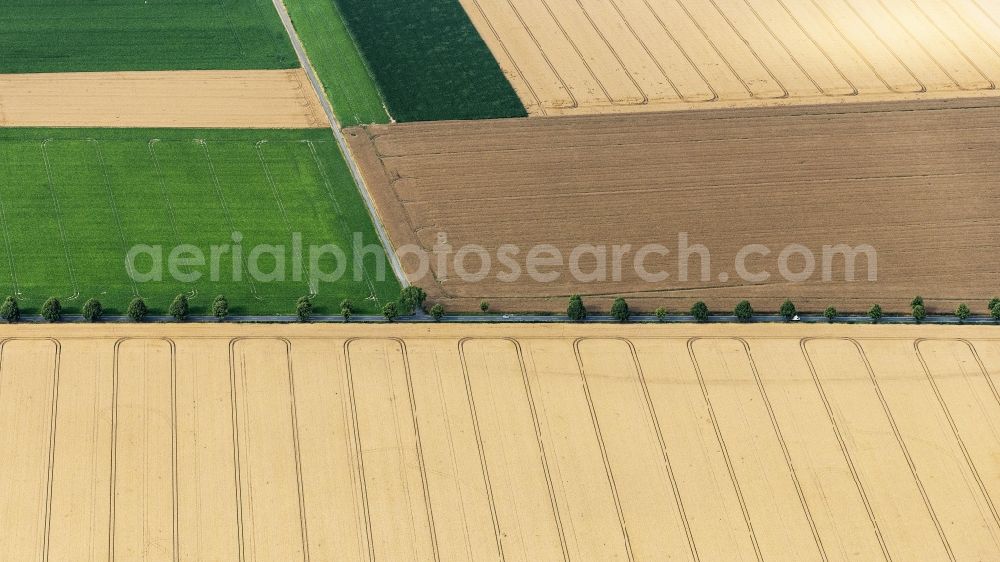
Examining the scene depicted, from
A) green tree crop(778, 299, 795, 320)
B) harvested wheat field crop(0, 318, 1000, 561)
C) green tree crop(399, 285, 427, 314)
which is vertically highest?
green tree crop(399, 285, 427, 314)

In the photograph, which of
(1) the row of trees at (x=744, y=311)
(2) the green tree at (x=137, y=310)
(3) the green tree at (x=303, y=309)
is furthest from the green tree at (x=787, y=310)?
(2) the green tree at (x=137, y=310)

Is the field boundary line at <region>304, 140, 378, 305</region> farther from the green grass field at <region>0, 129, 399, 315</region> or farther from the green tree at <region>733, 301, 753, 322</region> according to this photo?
the green tree at <region>733, 301, 753, 322</region>

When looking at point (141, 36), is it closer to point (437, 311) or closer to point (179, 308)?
point (179, 308)

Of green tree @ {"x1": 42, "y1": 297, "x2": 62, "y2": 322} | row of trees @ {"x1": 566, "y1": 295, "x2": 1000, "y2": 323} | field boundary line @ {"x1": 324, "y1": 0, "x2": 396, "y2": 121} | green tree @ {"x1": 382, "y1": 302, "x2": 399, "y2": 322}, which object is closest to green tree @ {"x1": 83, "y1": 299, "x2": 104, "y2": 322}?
green tree @ {"x1": 42, "y1": 297, "x2": 62, "y2": 322}

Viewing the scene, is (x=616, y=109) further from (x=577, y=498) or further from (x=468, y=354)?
(x=577, y=498)

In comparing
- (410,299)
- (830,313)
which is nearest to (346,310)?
(410,299)
